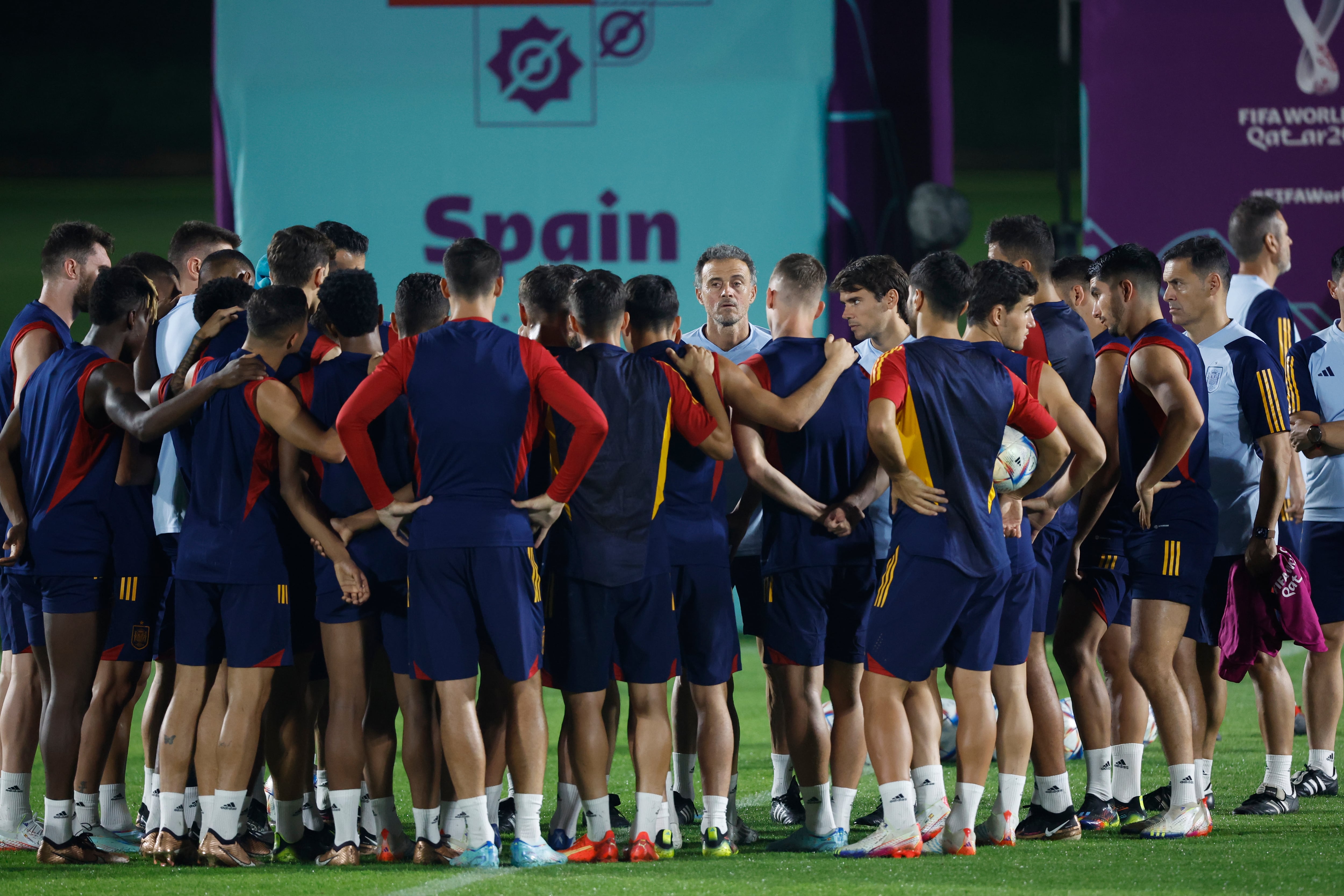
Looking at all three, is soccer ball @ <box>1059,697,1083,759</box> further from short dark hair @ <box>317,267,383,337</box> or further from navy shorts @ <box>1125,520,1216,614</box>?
short dark hair @ <box>317,267,383,337</box>

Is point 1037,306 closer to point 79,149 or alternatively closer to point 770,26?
point 770,26

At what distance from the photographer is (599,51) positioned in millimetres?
11133

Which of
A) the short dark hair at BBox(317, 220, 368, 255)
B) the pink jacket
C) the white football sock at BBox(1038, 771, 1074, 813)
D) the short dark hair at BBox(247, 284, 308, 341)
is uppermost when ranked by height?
the short dark hair at BBox(317, 220, 368, 255)

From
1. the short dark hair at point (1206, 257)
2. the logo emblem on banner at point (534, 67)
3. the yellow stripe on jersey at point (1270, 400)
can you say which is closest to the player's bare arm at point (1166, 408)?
the yellow stripe on jersey at point (1270, 400)

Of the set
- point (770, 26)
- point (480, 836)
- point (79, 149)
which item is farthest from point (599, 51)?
point (79, 149)

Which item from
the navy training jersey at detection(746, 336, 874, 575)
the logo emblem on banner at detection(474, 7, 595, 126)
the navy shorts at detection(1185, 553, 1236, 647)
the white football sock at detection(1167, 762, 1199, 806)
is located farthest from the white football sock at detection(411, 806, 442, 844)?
the logo emblem on banner at detection(474, 7, 595, 126)

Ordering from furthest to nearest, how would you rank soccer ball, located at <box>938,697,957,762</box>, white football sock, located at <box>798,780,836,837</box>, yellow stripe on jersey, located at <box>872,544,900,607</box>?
soccer ball, located at <box>938,697,957,762</box> < white football sock, located at <box>798,780,836,837</box> < yellow stripe on jersey, located at <box>872,544,900,607</box>

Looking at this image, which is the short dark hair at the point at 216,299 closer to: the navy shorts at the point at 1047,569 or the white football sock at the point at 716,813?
the white football sock at the point at 716,813

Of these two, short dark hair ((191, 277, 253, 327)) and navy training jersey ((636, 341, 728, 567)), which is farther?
short dark hair ((191, 277, 253, 327))

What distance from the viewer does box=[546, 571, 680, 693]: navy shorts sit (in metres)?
5.21

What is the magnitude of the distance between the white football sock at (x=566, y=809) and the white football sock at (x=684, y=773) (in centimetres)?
60

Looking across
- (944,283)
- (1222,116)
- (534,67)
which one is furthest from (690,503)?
(1222,116)

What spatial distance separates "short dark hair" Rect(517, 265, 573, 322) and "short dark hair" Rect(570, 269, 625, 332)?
23cm

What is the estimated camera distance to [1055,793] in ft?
18.4
